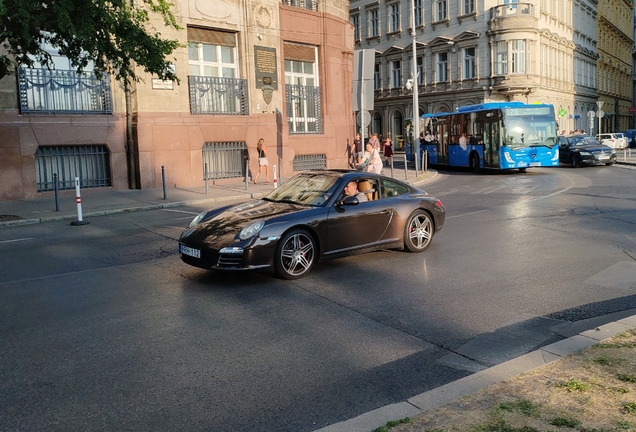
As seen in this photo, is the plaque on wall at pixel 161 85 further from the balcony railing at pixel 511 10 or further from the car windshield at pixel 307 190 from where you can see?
the balcony railing at pixel 511 10

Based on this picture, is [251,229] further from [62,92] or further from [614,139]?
[614,139]

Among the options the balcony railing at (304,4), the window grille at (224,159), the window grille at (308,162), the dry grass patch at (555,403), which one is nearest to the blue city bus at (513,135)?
the window grille at (308,162)

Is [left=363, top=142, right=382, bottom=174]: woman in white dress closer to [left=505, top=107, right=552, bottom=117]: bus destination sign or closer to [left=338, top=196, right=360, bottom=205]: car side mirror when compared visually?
[left=338, top=196, right=360, bottom=205]: car side mirror

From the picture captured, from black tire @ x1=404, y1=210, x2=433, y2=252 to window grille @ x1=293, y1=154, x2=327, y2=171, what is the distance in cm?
1764

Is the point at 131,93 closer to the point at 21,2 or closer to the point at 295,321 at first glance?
the point at 21,2

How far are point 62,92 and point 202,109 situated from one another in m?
5.19

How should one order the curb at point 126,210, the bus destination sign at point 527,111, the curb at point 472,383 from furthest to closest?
the bus destination sign at point 527,111
the curb at point 126,210
the curb at point 472,383

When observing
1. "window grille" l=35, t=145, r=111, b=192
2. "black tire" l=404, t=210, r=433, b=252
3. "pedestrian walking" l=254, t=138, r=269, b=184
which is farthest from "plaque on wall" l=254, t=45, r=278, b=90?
"black tire" l=404, t=210, r=433, b=252

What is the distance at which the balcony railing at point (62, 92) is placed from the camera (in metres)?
19.5

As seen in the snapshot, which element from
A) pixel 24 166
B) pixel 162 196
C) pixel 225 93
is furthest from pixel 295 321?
pixel 225 93

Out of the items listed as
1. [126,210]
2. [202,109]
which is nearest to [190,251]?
[126,210]

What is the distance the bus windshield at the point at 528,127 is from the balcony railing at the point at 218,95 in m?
10.8

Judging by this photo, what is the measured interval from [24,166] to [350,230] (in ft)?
47.2

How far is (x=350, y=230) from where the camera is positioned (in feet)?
28.0
